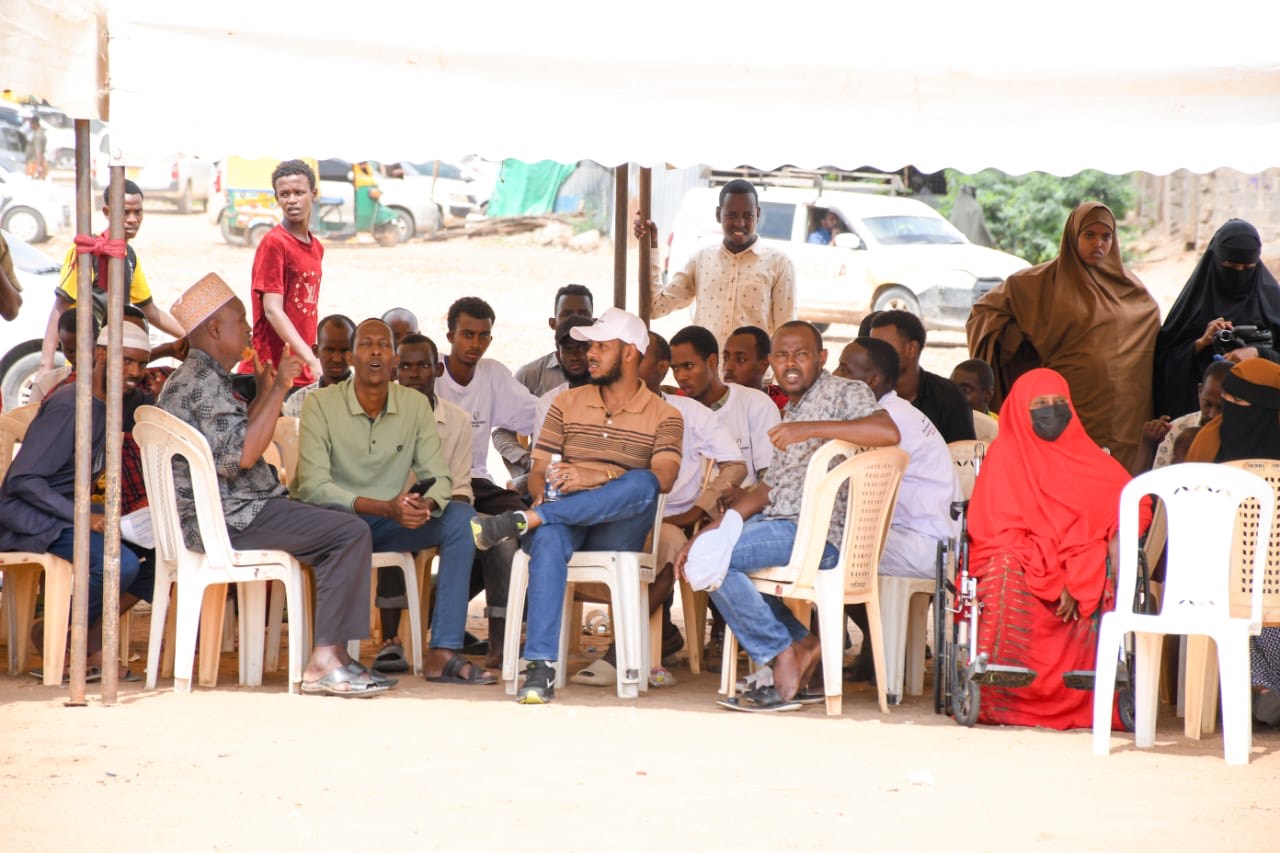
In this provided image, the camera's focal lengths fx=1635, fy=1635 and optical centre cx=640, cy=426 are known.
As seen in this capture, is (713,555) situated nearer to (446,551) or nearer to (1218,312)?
(446,551)

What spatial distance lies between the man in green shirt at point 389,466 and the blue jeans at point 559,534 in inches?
18.6

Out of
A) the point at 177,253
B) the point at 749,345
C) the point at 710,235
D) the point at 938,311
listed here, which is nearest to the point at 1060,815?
the point at 749,345

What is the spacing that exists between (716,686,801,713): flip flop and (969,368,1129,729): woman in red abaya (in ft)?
2.38

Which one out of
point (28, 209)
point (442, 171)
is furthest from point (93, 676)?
point (442, 171)

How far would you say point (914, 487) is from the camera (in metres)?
6.47

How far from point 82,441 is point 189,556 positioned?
63 cm

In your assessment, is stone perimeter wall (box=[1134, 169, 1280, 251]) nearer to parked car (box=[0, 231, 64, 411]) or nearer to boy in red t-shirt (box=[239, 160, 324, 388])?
parked car (box=[0, 231, 64, 411])

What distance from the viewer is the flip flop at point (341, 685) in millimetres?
6098

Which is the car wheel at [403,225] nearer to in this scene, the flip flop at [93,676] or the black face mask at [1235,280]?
the black face mask at [1235,280]

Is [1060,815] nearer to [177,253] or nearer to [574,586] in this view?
[574,586]

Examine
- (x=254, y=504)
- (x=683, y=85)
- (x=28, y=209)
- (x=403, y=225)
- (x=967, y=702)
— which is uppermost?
(x=403, y=225)

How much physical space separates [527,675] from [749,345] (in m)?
2.07

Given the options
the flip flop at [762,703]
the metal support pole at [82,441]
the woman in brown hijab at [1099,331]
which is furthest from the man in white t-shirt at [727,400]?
the metal support pole at [82,441]

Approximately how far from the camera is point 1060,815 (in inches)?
180
